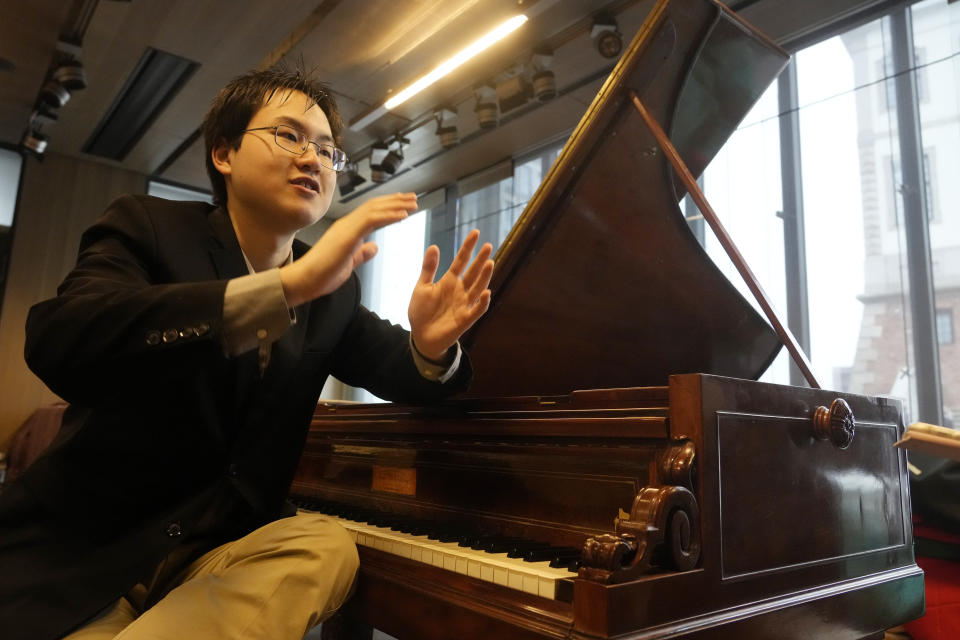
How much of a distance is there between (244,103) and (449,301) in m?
0.62

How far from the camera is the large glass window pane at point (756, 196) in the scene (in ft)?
13.5

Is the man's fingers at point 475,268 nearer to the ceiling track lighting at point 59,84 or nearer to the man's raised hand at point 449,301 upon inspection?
the man's raised hand at point 449,301

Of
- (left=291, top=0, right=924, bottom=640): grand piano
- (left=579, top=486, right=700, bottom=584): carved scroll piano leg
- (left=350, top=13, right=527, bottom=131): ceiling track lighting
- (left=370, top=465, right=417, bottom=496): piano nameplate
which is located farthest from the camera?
(left=350, top=13, right=527, bottom=131): ceiling track lighting

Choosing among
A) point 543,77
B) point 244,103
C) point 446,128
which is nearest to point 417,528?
point 244,103

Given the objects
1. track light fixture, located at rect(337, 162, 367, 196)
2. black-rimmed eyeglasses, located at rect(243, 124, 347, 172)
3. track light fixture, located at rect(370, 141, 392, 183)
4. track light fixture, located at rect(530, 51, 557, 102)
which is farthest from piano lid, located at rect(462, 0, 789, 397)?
track light fixture, located at rect(337, 162, 367, 196)

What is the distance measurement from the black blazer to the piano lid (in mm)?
460

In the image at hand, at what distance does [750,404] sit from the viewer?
1.23m

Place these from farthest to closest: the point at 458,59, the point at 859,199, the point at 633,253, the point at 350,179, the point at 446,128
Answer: the point at 350,179
the point at 446,128
the point at 458,59
the point at 859,199
the point at 633,253

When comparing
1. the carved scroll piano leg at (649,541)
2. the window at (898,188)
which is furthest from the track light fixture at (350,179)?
the carved scroll piano leg at (649,541)

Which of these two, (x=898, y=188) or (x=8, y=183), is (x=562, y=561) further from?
(x=8, y=183)

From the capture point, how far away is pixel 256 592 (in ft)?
3.76

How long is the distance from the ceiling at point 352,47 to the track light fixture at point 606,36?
0.05 meters

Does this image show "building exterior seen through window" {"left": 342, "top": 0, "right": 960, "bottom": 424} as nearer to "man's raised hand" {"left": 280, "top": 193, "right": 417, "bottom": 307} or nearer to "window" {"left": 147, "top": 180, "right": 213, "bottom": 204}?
"man's raised hand" {"left": 280, "top": 193, "right": 417, "bottom": 307}

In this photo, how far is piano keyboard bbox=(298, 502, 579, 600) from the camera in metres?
1.06
